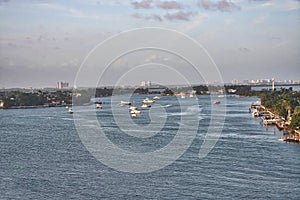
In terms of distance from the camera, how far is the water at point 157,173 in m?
6.82

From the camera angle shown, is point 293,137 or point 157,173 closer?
point 157,173

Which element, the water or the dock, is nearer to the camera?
the water

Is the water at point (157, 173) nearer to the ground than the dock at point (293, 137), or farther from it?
nearer to the ground

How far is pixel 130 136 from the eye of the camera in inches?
508

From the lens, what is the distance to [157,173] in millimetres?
8039

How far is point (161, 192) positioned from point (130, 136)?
6087 millimetres

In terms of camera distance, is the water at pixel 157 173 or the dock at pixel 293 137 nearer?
the water at pixel 157 173

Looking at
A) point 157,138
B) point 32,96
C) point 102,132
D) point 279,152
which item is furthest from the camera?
point 32,96

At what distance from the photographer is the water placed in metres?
6.82

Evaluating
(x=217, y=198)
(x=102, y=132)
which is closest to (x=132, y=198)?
(x=217, y=198)

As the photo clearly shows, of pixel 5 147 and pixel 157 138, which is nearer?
pixel 5 147

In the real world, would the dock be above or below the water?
above

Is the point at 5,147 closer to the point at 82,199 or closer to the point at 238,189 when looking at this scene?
the point at 82,199

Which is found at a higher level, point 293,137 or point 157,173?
point 293,137
